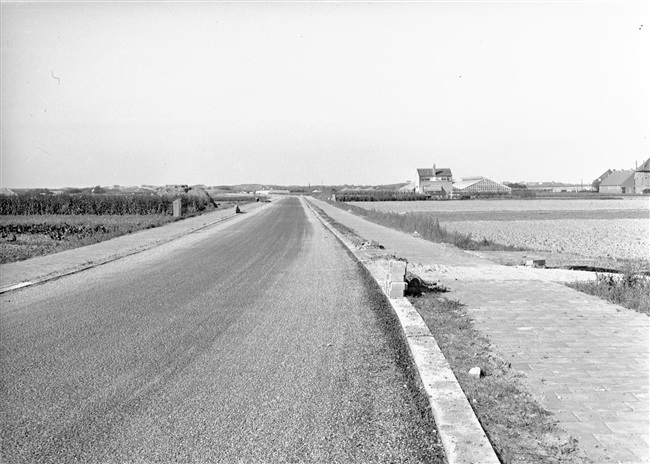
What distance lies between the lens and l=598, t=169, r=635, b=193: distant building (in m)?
134

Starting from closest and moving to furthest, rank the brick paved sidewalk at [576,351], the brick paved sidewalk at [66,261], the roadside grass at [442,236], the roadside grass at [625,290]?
the brick paved sidewalk at [576,351], the roadside grass at [625,290], the brick paved sidewalk at [66,261], the roadside grass at [442,236]

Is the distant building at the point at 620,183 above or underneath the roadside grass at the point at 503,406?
above

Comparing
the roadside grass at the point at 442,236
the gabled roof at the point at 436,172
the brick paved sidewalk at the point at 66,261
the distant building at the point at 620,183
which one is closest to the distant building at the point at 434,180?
the gabled roof at the point at 436,172

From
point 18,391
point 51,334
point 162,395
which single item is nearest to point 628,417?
point 162,395

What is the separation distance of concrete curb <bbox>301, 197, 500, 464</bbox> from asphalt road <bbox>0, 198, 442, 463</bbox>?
0.13 metres

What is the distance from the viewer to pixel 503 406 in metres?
4.18

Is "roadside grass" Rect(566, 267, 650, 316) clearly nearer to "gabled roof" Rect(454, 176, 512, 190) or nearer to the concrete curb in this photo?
the concrete curb

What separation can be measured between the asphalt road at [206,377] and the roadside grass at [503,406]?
0.43 meters

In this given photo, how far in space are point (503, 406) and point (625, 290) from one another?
18.6ft

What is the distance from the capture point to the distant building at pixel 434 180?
140 metres

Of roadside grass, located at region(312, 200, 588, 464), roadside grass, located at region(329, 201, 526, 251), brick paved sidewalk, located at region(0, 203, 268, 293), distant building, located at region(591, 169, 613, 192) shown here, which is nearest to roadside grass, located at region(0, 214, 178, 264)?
brick paved sidewalk, located at region(0, 203, 268, 293)

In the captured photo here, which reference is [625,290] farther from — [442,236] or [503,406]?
[442,236]

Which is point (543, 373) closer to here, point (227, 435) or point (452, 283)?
point (227, 435)

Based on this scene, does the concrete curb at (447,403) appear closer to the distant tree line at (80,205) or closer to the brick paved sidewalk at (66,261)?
the brick paved sidewalk at (66,261)
